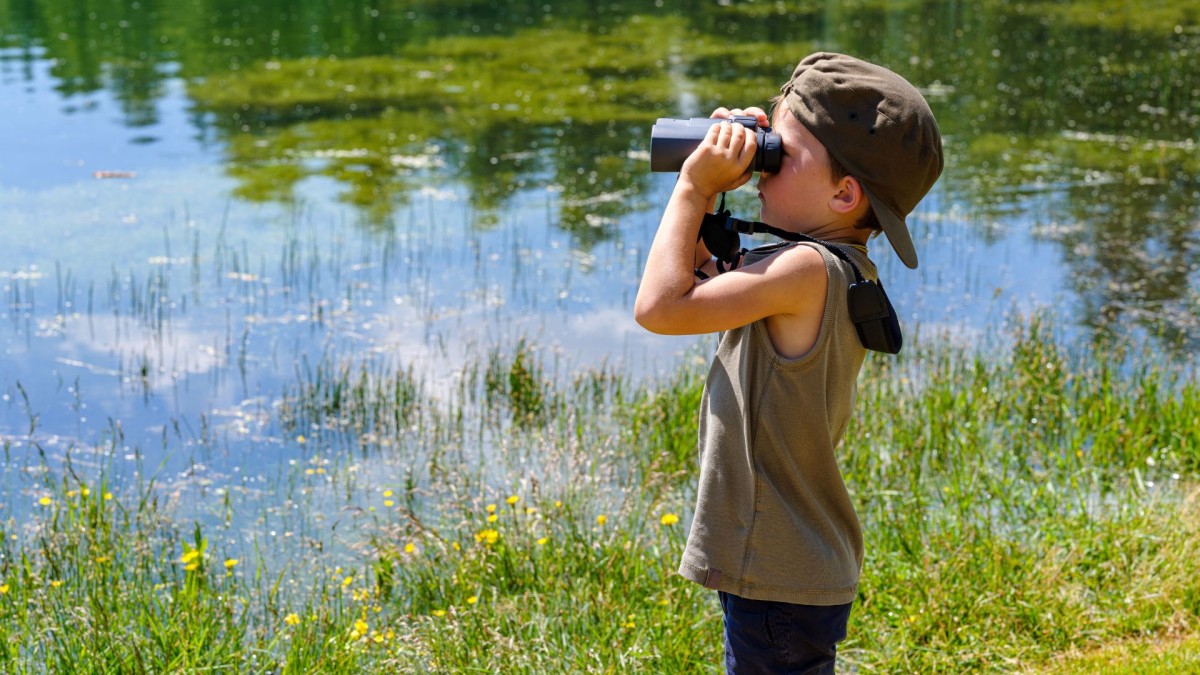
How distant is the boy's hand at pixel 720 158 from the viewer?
239 centimetres

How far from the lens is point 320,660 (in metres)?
3.63

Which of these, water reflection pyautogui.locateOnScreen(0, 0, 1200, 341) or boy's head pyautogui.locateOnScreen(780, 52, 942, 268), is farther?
water reflection pyautogui.locateOnScreen(0, 0, 1200, 341)

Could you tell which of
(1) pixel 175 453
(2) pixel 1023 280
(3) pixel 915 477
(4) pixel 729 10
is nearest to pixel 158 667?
(1) pixel 175 453

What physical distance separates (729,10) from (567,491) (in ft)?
54.7

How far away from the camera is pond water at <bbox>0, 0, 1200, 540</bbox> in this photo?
23.3 ft

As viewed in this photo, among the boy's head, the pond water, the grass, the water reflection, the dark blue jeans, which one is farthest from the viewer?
the water reflection

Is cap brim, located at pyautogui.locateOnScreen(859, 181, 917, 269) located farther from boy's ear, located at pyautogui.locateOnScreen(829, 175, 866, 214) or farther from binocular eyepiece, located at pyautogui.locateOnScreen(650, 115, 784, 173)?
binocular eyepiece, located at pyautogui.locateOnScreen(650, 115, 784, 173)

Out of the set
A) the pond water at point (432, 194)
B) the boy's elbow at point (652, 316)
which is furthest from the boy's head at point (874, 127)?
the pond water at point (432, 194)

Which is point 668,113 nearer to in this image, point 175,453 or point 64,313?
point 64,313

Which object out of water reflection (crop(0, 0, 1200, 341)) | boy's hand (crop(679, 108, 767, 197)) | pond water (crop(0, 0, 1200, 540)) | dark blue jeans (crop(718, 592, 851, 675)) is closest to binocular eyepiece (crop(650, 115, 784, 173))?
boy's hand (crop(679, 108, 767, 197))

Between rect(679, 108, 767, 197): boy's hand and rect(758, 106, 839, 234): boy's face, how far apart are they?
0.32 feet

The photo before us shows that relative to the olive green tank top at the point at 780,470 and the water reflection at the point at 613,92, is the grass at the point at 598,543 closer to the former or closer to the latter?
the olive green tank top at the point at 780,470

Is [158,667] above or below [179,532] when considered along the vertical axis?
above

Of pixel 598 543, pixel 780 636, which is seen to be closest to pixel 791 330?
pixel 780 636
